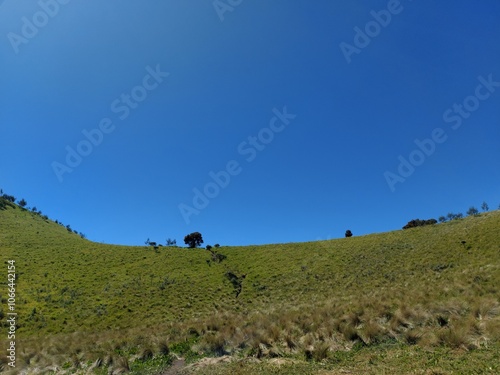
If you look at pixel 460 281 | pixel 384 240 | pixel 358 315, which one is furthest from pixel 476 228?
pixel 358 315

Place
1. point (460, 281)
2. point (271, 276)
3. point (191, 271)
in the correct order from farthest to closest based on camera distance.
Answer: point (191, 271)
point (271, 276)
point (460, 281)

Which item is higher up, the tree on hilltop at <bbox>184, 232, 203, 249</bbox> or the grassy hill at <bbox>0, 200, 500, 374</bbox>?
the tree on hilltop at <bbox>184, 232, 203, 249</bbox>

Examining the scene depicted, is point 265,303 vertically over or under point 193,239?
under

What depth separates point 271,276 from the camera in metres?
56.4

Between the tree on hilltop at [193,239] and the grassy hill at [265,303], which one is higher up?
the tree on hilltop at [193,239]

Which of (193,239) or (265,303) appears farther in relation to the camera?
(193,239)

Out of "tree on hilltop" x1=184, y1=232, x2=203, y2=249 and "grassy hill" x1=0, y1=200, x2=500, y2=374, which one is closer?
"grassy hill" x1=0, y1=200, x2=500, y2=374

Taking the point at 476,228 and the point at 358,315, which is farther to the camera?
the point at 476,228

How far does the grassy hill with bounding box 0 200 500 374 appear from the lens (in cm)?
1295

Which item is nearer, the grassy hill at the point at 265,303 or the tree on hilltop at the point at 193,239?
the grassy hill at the point at 265,303

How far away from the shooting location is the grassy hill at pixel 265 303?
1295 centimetres

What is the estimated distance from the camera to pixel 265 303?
43.5 meters

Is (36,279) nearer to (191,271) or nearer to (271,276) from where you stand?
(191,271)

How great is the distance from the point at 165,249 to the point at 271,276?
102 feet
